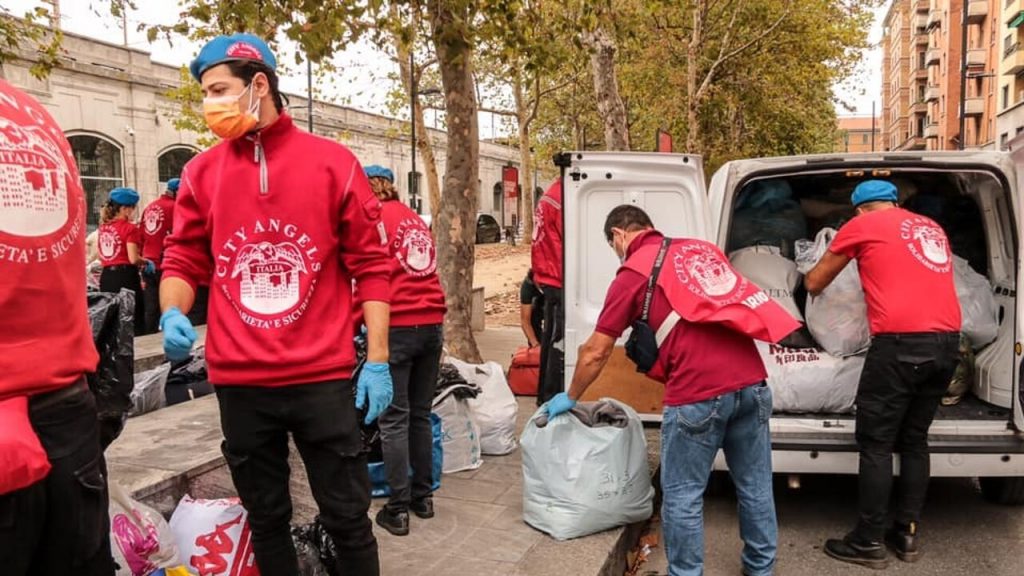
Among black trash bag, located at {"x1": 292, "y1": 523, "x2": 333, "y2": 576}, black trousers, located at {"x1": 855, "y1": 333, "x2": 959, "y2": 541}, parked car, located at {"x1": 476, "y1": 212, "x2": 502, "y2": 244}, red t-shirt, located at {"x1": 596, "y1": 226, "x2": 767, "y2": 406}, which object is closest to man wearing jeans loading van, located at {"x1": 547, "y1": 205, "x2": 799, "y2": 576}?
red t-shirt, located at {"x1": 596, "y1": 226, "x2": 767, "y2": 406}

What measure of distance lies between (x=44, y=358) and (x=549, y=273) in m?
4.84

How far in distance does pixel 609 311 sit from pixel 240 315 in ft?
4.95

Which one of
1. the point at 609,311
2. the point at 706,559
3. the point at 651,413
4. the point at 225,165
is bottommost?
the point at 706,559

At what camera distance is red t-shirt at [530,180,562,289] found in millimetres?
6250

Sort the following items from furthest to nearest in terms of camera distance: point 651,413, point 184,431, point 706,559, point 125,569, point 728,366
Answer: point 651,413, point 184,431, point 706,559, point 728,366, point 125,569

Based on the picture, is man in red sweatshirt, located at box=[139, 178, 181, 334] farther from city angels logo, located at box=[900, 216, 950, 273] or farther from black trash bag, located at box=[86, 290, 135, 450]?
city angels logo, located at box=[900, 216, 950, 273]

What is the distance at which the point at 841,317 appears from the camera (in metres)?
4.84

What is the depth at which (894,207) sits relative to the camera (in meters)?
4.26

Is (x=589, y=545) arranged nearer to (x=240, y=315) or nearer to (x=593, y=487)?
(x=593, y=487)

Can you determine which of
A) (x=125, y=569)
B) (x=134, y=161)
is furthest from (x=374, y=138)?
(x=125, y=569)

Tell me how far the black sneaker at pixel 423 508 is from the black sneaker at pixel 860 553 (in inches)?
79.1

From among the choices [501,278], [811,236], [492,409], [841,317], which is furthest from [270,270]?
[501,278]

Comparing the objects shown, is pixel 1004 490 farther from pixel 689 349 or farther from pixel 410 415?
pixel 410 415

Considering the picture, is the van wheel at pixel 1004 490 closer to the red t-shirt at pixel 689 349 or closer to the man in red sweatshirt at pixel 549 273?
the red t-shirt at pixel 689 349
